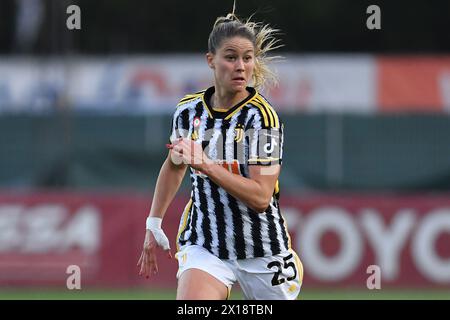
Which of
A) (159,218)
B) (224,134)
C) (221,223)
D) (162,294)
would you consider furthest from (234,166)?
(162,294)

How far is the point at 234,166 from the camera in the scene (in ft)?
21.8

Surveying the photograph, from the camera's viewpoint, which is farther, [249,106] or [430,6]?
[430,6]

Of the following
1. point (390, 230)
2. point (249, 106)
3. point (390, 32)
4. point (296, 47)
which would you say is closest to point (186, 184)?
point (390, 230)

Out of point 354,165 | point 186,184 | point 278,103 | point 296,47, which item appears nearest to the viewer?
point 186,184

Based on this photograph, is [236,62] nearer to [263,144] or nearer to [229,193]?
[263,144]

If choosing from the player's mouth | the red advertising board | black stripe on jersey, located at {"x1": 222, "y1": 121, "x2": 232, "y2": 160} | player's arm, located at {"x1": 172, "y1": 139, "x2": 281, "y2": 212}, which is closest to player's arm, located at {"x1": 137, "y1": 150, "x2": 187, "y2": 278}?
black stripe on jersey, located at {"x1": 222, "y1": 121, "x2": 232, "y2": 160}

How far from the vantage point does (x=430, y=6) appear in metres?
33.6

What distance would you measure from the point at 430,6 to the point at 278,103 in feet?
36.2

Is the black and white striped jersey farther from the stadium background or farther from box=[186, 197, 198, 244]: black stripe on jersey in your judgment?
the stadium background

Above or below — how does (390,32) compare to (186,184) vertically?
above

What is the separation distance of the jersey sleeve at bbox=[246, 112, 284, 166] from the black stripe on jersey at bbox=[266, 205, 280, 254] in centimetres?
33
